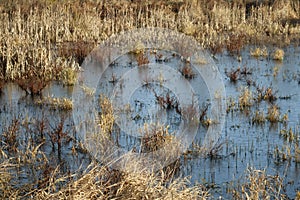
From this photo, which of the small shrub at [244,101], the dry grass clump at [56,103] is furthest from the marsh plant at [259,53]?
the dry grass clump at [56,103]

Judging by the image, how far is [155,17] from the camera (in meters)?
18.8

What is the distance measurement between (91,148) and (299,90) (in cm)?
563

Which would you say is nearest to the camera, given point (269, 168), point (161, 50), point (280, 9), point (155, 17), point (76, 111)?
point (269, 168)

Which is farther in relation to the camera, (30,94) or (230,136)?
(30,94)

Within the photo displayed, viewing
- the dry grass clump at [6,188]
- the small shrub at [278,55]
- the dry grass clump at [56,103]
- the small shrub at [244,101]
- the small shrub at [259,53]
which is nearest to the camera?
the dry grass clump at [6,188]

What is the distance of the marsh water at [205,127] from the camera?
7.26 meters

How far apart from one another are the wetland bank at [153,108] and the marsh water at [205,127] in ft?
0.07

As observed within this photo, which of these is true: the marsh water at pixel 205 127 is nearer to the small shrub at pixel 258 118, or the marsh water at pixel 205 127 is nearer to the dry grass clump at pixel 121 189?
the small shrub at pixel 258 118

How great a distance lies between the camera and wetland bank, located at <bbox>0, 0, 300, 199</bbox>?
5645 mm

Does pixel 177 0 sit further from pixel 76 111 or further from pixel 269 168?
pixel 269 168

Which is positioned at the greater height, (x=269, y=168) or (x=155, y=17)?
A: (x=155, y=17)

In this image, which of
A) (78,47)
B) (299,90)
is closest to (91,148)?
(299,90)

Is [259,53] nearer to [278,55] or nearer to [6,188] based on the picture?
[278,55]

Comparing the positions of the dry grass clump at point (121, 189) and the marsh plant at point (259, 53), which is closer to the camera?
the dry grass clump at point (121, 189)
